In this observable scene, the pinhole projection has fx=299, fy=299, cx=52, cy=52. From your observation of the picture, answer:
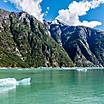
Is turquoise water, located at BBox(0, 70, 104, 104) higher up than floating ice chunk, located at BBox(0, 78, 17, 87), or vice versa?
floating ice chunk, located at BBox(0, 78, 17, 87)

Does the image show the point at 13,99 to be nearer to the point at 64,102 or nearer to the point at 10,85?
the point at 64,102

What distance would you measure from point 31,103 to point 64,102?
5354mm

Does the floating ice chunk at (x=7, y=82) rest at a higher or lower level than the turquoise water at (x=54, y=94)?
higher

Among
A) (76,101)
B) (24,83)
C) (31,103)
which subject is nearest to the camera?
(31,103)

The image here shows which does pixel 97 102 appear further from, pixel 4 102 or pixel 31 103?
pixel 4 102

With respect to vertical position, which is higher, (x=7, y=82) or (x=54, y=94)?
(x=7, y=82)

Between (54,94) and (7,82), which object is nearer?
(54,94)

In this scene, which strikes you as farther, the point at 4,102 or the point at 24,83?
the point at 24,83

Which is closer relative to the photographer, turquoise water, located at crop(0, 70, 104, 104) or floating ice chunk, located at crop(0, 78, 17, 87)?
turquoise water, located at crop(0, 70, 104, 104)

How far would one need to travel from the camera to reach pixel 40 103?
150 feet

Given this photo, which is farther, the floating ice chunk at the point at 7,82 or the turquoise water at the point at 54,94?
the floating ice chunk at the point at 7,82

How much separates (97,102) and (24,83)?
111 feet

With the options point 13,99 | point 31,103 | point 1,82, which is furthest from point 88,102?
point 1,82

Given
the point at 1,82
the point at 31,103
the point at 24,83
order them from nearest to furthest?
the point at 31,103 → the point at 1,82 → the point at 24,83
